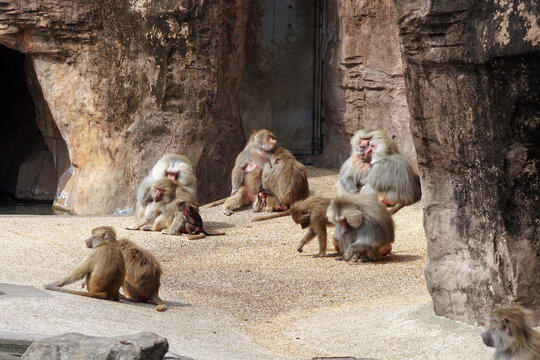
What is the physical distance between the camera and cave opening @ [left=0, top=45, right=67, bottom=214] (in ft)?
55.0

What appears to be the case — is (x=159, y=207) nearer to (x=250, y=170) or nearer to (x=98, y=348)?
(x=250, y=170)

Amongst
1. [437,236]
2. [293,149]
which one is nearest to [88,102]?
[293,149]

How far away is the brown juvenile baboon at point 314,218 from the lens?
974 cm

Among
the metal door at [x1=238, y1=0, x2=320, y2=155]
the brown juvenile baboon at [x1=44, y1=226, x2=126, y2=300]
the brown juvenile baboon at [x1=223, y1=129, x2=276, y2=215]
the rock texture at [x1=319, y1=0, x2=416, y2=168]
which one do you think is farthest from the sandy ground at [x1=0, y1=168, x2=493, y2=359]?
the metal door at [x1=238, y1=0, x2=320, y2=155]

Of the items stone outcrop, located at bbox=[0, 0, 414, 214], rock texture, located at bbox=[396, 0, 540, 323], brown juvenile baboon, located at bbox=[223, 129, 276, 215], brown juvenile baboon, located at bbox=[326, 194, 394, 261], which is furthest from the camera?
stone outcrop, located at bbox=[0, 0, 414, 214]

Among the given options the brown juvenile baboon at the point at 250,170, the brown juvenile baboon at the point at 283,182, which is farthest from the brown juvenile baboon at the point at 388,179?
the brown juvenile baboon at the point at 250,170

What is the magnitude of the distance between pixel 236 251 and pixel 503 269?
4972 mm

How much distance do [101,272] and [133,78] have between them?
770cm

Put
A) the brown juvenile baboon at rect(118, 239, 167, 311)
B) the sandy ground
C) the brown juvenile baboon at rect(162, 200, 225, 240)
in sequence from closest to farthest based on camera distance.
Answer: the sandy ground < the brown juvenile baboon at rect(118, 239, 167, 311) < the brown juvenile baboon at rect(162, 200, 225, 240)

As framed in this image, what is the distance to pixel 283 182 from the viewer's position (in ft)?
41.2

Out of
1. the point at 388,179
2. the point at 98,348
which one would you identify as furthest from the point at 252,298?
the point at 388,179

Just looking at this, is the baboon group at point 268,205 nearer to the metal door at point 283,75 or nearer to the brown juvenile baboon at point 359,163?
the brown juvenile baboon at point 359,163

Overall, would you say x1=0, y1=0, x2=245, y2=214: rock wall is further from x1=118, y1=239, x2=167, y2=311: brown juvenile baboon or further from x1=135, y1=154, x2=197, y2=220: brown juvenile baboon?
x1=118, y1=239, x2=167, y2=311: brown juvenile baboon

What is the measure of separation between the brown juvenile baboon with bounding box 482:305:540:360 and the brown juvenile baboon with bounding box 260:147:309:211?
26.0ft
